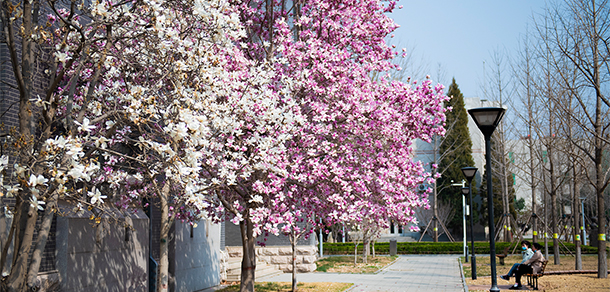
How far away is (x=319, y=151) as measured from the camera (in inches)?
486

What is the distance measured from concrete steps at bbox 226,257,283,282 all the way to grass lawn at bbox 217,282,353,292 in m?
1.69

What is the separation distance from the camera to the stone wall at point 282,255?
20.6m

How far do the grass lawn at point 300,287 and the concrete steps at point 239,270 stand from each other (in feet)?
5.54

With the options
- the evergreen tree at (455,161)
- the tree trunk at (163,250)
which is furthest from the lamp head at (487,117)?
the evergreen tree at (455,161)

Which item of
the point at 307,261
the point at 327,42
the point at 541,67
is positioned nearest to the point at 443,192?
the point at 541,67

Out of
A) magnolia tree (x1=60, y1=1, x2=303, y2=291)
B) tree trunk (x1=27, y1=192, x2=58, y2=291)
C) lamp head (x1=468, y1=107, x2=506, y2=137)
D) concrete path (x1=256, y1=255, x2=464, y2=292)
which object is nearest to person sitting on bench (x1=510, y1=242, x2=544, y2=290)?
concrete path (x1=256, y1=255, x2=464, y2=292)

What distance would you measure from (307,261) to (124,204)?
35.9ft

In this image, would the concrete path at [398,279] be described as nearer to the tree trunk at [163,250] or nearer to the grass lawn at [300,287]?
the grass lawn at [300,287]

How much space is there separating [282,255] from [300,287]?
5282mm

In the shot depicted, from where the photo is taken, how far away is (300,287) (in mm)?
15508

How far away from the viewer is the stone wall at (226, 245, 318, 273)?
20.6m

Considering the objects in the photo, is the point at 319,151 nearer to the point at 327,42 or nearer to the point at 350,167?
the point at 350,167

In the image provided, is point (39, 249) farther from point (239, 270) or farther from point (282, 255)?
point (282, 255)

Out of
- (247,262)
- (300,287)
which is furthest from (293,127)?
(300,287)
